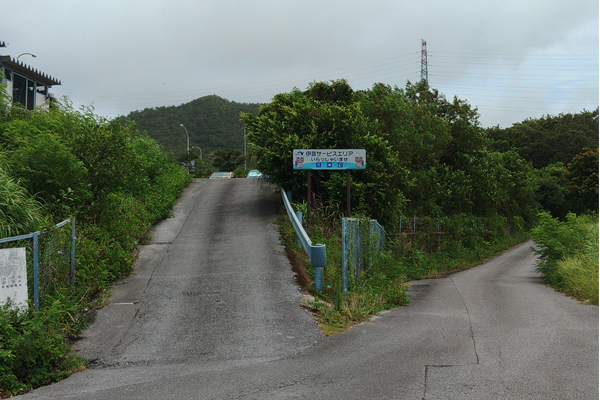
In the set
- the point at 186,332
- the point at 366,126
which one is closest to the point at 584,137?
the point at 366,126

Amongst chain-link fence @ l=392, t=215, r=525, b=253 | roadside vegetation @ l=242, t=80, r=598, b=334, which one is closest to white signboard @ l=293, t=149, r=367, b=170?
roadside vegetation @ l=242, t=80, r=598, b=334

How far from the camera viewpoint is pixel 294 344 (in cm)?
736

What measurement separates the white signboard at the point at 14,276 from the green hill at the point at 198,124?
259 ft

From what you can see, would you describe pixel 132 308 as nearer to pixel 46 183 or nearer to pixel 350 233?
pixel 46 183

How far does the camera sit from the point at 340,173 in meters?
18.3

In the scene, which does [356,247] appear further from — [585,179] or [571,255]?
[585,179]

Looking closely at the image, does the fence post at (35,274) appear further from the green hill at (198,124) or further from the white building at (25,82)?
the green hill at (198,124)

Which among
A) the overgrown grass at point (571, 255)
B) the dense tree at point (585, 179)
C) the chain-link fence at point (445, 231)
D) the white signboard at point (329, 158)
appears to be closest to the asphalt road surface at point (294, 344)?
the overgrown grass at point (571, 255)

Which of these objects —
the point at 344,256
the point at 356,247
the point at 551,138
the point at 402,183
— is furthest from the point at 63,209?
the point at 551,138

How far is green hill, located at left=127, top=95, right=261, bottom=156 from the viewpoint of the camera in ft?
298

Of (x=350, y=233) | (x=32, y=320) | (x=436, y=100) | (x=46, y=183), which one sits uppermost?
Answer: (x=436, y=100)

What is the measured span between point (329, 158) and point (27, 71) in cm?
2624

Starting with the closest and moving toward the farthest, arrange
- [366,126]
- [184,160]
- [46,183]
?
[46,183], [366,126], [184,160]

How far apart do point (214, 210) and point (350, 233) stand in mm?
9947
